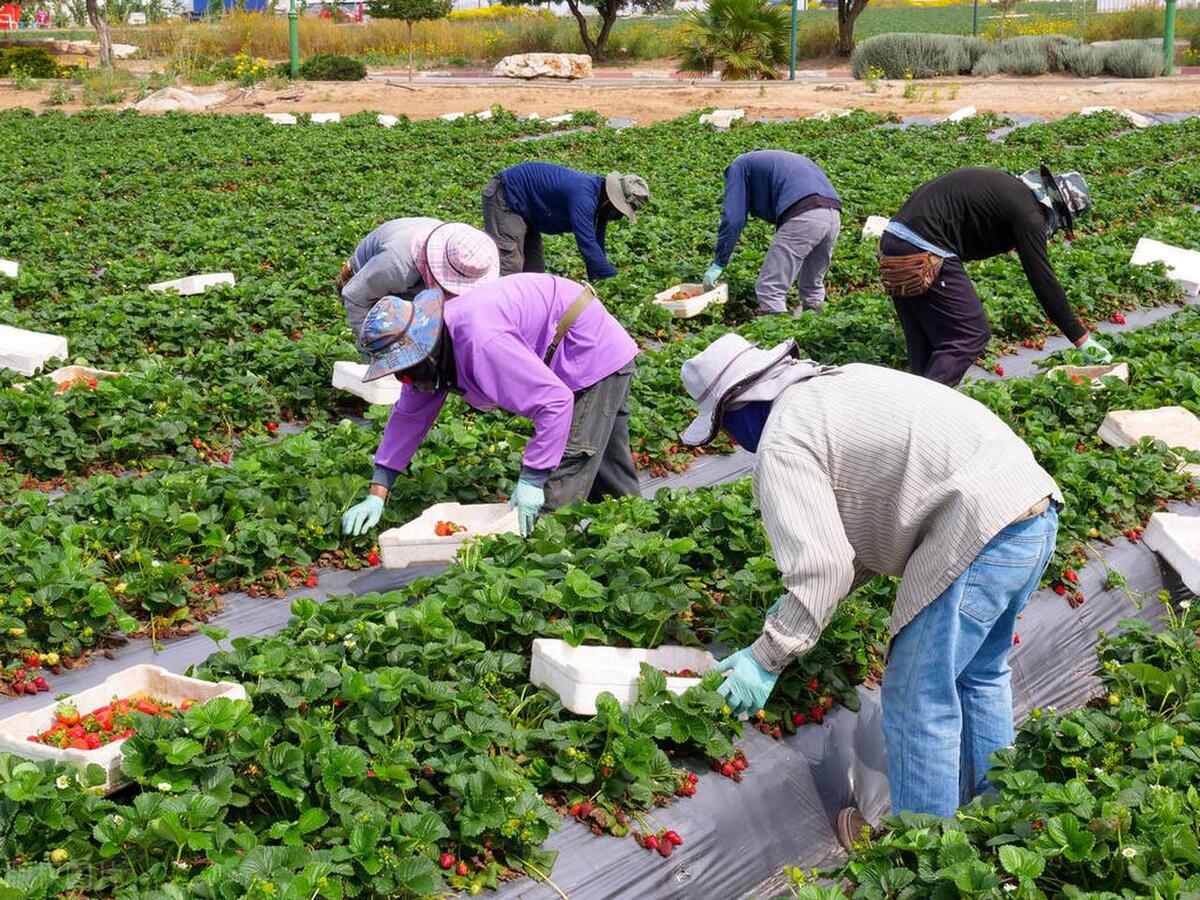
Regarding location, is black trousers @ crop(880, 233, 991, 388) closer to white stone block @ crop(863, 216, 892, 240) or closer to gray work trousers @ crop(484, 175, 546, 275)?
gray work trousers @ crop(484, 175, 546, 275)

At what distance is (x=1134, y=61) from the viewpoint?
2444 centimetres

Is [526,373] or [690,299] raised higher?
[526,373]

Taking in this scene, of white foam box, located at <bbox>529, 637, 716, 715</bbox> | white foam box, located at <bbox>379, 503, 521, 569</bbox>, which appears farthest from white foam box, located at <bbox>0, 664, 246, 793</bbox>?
white foam box, located at <bbox>379, 503, 521, 569</bbox>

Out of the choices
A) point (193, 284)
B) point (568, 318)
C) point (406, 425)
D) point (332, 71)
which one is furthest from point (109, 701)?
point (332, 71)

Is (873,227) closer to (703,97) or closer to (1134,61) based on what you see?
(703,97)

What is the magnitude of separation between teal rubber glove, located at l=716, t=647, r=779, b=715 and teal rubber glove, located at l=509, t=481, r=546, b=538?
124 centimetres

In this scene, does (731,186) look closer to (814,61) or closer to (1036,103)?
(1036,103)

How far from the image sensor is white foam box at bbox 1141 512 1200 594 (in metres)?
4.57

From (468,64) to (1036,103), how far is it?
21.5m

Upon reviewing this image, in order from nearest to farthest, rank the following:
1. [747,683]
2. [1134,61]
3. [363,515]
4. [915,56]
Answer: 1. [747,683]
2. [363,515]
3. [1134,61]
4. [915,56]

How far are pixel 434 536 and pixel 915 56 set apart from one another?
24867 millimetres

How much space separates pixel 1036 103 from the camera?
19891 millimetres

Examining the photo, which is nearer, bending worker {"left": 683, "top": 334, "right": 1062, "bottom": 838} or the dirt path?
bending worker {"left": 683, "top": 334, "right": 1062, "bottom": 838}

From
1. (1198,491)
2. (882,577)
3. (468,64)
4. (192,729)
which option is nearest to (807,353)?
(1198,491)
